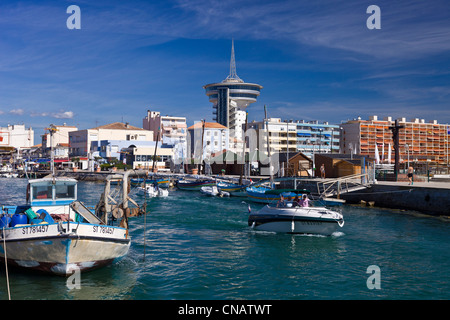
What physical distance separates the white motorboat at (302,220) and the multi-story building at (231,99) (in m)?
152

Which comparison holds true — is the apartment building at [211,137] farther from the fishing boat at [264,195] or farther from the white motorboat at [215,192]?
the fishing boat at [264,195]

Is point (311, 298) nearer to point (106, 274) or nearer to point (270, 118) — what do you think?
point (106, 274)

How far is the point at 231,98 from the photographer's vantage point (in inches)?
7362

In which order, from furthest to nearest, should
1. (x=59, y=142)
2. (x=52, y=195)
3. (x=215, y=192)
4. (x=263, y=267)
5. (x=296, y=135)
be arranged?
1. (x=59, y=142)
2. (x=296, y=135)
3. (x=215, y=192)
4. (x=52, y=195)
5. (x=263, y=267)

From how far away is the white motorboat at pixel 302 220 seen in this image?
25094 mm

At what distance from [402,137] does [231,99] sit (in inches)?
2956

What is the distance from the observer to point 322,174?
56.2 meters

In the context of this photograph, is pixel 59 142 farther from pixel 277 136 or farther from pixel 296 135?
pixel 296 135

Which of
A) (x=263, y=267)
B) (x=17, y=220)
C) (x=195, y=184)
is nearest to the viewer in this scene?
(x=17, y=220)

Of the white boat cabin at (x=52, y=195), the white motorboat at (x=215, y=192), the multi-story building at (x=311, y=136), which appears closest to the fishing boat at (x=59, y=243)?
the white boat cabin at (x=52, y=195)

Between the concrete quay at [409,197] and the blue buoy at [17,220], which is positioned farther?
the concrete quay at [409,197]

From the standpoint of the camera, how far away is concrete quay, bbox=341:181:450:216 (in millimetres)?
35750
